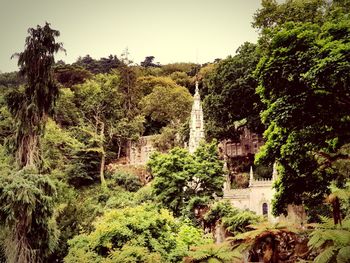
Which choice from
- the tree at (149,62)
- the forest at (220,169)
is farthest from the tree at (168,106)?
the tree at (149,62)

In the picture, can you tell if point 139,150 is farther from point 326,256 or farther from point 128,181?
point 326,256

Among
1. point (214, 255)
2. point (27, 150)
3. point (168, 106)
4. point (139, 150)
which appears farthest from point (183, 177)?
point (139, 150)

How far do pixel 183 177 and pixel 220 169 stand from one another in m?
2.48

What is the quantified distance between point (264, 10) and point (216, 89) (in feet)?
23.4

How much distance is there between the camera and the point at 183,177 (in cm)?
2158

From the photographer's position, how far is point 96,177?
33.2 meters

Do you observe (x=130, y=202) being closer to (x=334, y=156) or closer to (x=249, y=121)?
(x=249, y=121)

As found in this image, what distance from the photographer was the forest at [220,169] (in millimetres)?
8414

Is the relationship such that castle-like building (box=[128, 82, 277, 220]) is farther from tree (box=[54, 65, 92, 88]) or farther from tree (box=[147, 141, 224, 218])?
tree (box=[54, 65, 92, 88])

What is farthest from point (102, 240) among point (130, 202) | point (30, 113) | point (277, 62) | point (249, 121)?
point (249, 121)

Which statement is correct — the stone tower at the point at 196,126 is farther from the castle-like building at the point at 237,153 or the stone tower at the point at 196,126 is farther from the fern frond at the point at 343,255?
the fern frond at the point at 343,255

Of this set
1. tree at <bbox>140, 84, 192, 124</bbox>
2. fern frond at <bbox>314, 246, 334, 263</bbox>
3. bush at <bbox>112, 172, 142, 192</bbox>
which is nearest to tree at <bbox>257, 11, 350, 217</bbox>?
fern frond at <bbox>314, 246, 334, 263</bbox>

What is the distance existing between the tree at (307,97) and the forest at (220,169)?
31 millimetres

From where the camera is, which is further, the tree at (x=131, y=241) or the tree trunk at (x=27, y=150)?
the tree trunk at (x=27, y=150)
